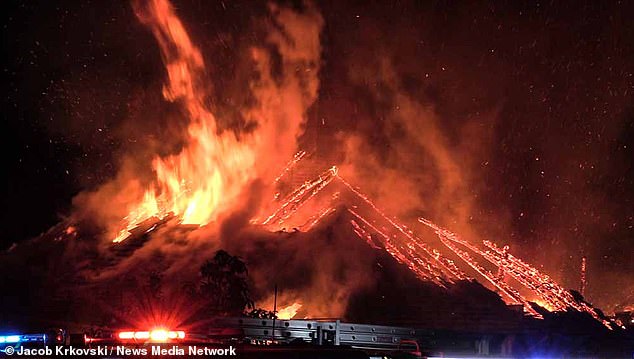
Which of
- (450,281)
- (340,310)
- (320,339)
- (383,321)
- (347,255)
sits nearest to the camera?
(320,339)

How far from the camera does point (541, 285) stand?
58.6 meters

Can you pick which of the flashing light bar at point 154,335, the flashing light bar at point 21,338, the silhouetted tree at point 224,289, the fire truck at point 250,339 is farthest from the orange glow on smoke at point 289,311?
the flashing light bar at point 154,335

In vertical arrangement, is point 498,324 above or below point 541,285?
below

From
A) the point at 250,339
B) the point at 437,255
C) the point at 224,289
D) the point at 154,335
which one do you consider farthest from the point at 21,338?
the point at 437,255

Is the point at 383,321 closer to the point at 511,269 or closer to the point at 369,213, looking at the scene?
the point at 369,213

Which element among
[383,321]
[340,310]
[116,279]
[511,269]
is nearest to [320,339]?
[383,321]

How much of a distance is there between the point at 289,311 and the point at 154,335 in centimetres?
3853

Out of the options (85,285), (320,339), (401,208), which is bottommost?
(320,339)

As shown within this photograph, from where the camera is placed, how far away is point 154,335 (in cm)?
1146

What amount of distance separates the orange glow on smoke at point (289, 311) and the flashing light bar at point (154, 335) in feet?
120

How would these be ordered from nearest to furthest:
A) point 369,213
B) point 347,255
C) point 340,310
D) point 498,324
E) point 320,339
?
point 320,339, point 498,324, point 340,310, point 347,255, point 369,213

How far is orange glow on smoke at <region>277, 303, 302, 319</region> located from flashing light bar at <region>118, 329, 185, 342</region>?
36.5 metres

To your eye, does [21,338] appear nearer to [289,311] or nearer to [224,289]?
[224,289]

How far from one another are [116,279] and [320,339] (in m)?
34.8
